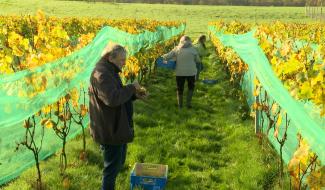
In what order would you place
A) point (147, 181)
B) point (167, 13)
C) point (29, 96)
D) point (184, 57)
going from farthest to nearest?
1. point (167, 13)
2. point (184, 57)
3. point (147, 181)
4. point (29, 96)

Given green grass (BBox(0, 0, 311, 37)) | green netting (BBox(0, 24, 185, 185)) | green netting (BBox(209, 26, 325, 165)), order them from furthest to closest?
green grass (BBox(0, 0, 311, 37)) → green netting (BBox(0, 24, 185, 185)) → green netting (BBox(209, 26, 325, 165))

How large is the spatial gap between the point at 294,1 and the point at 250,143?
99.5 meters

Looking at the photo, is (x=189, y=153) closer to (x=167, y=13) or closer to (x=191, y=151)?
(x=191, y=151)

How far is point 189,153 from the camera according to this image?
20.7 ft

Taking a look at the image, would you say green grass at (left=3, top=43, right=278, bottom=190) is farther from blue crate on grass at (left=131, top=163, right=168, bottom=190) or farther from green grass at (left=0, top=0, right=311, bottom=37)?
green grass at (left=0, top=0, right=311, bottom=37)

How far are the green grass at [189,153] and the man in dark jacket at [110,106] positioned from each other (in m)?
0.83

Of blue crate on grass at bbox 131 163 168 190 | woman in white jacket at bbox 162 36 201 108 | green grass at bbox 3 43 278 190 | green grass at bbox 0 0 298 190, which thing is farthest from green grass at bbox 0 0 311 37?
blue crate on grass at bbox 131 163 168 190

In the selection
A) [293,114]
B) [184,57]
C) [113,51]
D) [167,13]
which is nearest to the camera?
[293,114]

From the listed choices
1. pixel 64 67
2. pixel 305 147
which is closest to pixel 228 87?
pixel 64 67

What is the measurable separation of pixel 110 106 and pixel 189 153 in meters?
2.62

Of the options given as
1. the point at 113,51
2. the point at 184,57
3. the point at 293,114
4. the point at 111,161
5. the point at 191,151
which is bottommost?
the point at 191,151

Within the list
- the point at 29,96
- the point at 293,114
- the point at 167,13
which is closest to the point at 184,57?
the point at 29,96

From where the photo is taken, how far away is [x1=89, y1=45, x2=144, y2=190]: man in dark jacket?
3930mm

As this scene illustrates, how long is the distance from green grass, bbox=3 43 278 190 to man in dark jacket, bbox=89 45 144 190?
83 cm
